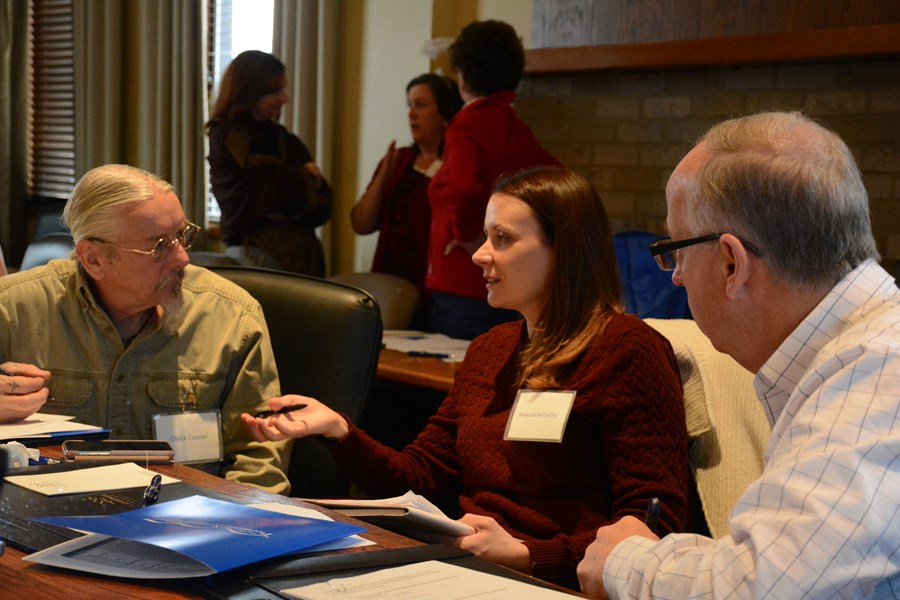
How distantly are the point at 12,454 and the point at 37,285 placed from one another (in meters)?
0.69

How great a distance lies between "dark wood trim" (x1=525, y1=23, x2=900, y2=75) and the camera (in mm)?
3747

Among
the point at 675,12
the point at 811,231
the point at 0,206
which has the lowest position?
the point at 0,206

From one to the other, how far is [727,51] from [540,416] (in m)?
2.66

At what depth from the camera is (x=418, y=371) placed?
3131 mm

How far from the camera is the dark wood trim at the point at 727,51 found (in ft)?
12.3

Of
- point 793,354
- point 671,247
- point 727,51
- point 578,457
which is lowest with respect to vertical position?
point 578,457

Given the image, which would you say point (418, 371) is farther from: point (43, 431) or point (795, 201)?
point (795, 201)

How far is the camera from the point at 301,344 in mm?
2312

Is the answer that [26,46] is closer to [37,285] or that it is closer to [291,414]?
[37,285]

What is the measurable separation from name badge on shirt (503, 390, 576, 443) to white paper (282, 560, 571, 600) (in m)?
0.65

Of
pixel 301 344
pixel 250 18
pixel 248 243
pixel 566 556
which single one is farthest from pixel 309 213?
pixel 566 556

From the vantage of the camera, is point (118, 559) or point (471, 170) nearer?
point (118, 559)

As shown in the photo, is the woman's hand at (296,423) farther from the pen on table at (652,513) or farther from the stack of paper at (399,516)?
the pen on table at (652,513)

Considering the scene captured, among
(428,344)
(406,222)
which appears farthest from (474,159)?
(406,222)
